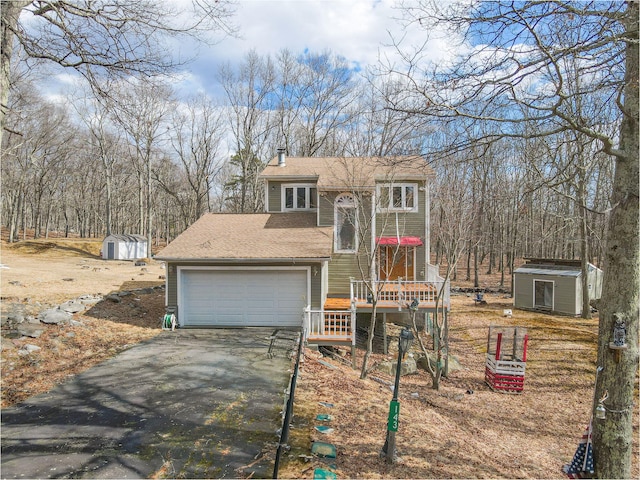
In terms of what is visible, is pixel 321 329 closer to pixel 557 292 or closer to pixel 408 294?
pixel 408 294

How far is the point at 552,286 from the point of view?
18.6 metres

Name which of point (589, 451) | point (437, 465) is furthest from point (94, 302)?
point (589, 451)

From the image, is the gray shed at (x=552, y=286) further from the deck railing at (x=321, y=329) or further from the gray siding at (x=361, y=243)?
the deck railing at (x=321, y=329)

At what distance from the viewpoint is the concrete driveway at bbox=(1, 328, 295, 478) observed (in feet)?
14.6

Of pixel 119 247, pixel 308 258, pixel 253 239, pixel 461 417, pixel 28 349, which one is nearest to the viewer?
pixel 28 349

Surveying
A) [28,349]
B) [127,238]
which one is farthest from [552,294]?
[127,238]

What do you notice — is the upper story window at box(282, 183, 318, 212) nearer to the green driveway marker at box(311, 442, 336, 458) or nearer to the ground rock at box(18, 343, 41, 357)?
the ground rock at box(18, 343, 41, 357)

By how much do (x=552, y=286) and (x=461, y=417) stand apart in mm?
12997

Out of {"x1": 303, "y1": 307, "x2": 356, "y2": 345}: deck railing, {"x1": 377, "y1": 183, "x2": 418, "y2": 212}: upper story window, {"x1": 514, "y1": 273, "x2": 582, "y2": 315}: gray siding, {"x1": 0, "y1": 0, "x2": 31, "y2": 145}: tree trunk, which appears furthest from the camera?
{"x1": 514, "y1": 273, "x2": 582, "y2": 315}: gray siding

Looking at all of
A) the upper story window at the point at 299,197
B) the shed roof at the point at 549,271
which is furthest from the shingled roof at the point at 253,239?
the shed roof at the point at 549,271

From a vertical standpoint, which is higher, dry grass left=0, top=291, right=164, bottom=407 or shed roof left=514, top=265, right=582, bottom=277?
shed roof left=514, top=265, right=582, bottom=277

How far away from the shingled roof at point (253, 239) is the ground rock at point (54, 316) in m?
2.90

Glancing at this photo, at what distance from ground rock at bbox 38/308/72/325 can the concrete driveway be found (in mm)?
2940

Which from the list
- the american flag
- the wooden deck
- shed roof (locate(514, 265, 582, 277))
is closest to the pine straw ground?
the american flag
